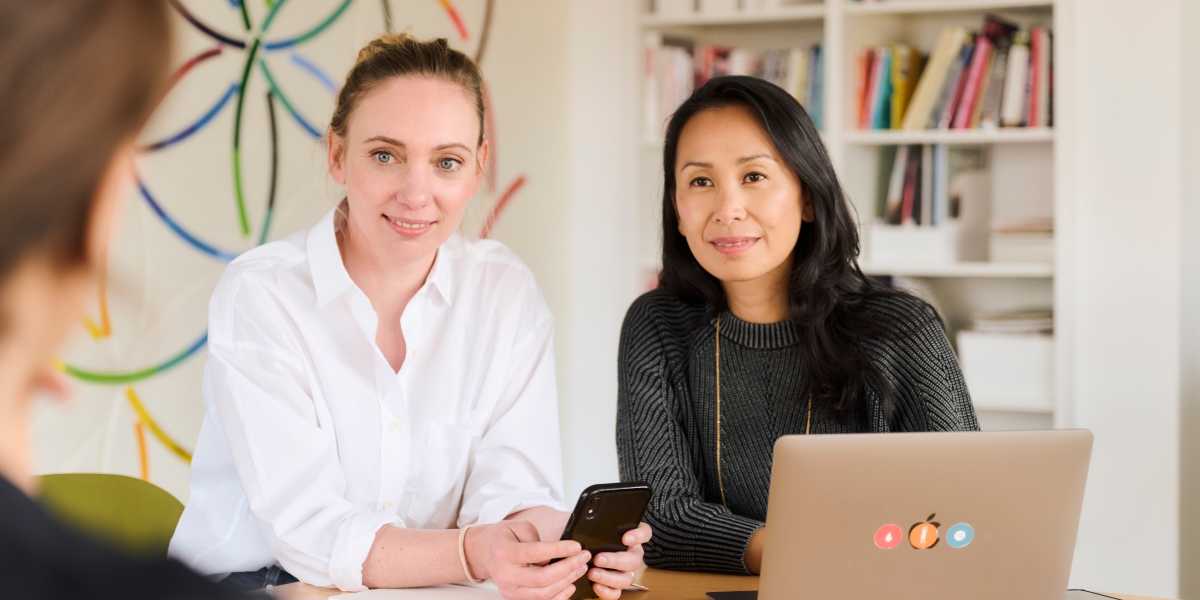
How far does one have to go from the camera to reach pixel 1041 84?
369 centimetres

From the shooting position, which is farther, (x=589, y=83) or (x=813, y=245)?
(x=589, y=83)

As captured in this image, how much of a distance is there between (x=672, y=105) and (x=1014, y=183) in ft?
3.63

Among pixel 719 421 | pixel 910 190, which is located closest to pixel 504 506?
pixel 719 421

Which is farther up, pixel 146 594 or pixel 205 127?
pixel 205 127

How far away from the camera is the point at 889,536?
1.31 metres

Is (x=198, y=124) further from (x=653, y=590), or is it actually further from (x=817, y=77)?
(x=817, y=77)

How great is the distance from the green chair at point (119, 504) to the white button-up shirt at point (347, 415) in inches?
3.7

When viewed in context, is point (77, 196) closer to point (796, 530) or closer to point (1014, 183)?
point (796, 530)

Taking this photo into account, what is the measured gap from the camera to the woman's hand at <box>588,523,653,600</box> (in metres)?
1.56

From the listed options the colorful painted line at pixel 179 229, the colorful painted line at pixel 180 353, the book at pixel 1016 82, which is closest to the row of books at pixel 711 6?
the book at pixel 1016 82

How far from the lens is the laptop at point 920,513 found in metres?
1.28

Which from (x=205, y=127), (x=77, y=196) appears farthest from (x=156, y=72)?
(x=205, y=127)

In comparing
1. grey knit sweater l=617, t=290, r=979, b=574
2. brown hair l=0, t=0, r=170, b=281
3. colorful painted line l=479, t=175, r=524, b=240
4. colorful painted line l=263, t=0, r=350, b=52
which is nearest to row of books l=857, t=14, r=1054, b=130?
colorful painted line l=479, t=175, r=524, b=240

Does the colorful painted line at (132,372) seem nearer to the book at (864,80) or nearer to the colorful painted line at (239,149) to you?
the colorful painted line at (239,149)
